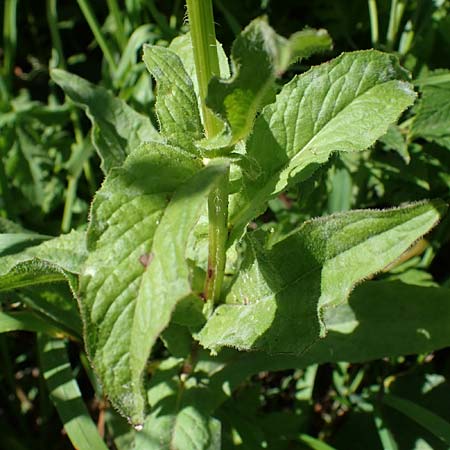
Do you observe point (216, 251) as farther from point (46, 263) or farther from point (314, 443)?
point (314, 443)

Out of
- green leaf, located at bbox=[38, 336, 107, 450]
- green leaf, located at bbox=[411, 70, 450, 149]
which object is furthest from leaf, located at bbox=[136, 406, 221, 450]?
green leaf, located at bbox=[411, 70, 450, 149]

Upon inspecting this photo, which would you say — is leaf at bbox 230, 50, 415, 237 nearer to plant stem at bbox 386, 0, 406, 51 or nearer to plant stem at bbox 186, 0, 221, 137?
plant stem at bbox 186, 0, 221, 137

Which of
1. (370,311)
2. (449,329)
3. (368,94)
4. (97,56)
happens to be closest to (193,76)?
(368,94)

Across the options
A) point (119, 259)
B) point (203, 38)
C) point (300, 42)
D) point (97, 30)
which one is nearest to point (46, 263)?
point (119, 259)

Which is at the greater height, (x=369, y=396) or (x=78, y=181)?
(x=78, y=181)

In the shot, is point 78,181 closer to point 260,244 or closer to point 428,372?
point 260,244

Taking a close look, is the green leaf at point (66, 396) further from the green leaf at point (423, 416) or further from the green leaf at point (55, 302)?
the green leaf at point (423, 416)
